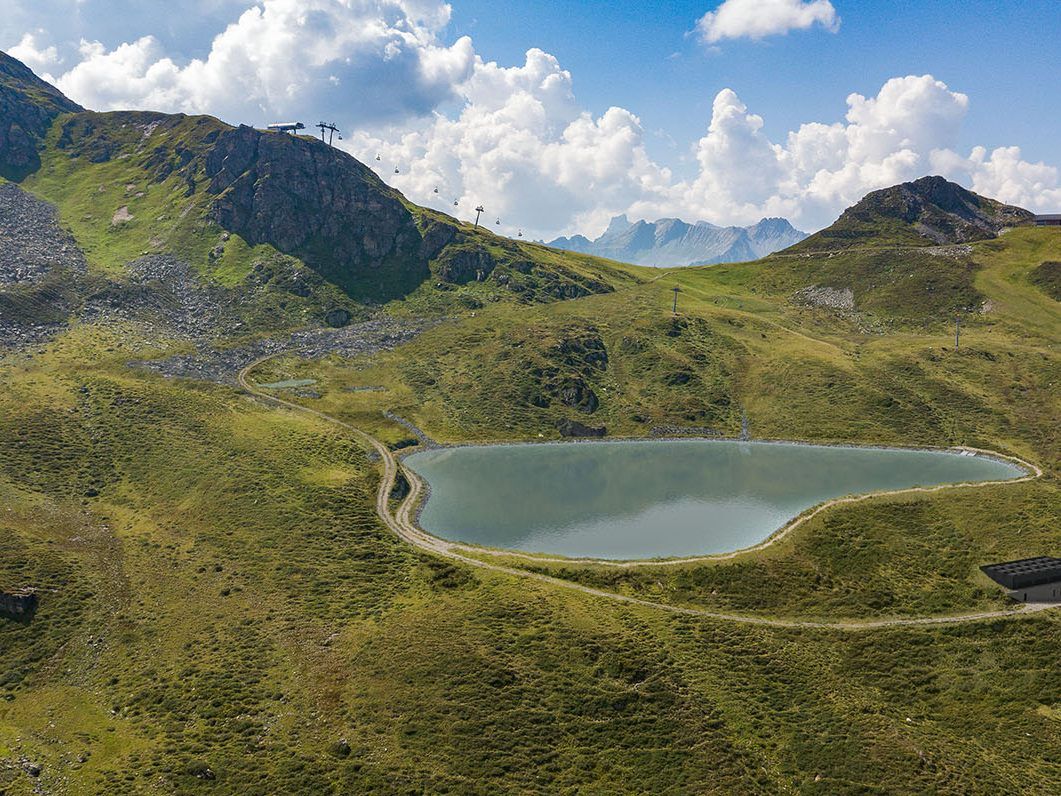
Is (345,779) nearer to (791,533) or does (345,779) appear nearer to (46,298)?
(791,533)

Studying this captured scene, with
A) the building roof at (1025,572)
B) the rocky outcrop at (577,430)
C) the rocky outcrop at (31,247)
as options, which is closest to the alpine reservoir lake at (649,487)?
the rocky outcrop at (577,430)

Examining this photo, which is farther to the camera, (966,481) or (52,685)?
(966,481)

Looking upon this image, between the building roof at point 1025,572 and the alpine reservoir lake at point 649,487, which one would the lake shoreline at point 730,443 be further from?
the building roof at point 1025,572

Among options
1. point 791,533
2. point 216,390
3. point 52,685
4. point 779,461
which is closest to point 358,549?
point 52,685

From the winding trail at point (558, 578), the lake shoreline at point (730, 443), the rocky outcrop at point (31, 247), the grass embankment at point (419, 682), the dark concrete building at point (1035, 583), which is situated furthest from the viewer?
the rocky outcrop at point (31, 247)

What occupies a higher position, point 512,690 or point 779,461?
point 779,461
